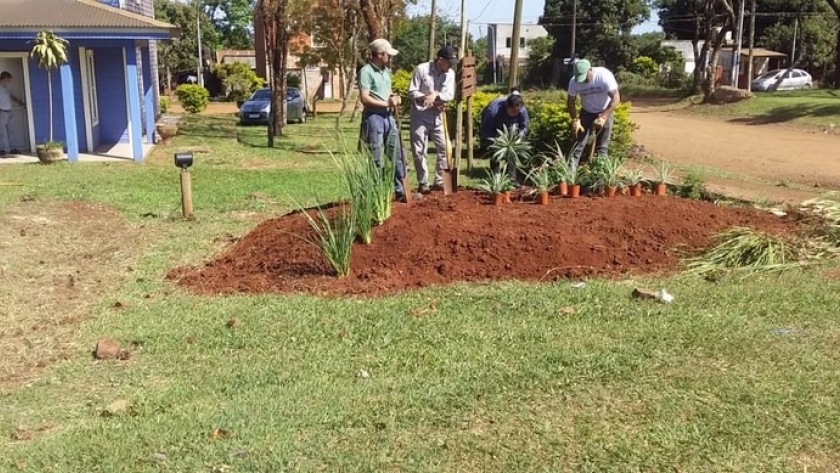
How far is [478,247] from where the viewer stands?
7.05 metres

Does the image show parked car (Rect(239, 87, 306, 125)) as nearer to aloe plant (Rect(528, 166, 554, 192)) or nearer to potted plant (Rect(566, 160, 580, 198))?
aloe plant (Rect(528, 166, 554, 192))

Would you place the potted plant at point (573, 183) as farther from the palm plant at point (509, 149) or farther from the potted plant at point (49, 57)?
the potted plant at point (49, 57)

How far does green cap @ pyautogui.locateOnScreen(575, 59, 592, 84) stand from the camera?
385 inches

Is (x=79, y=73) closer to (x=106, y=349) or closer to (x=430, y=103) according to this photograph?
(x=430, y=103)

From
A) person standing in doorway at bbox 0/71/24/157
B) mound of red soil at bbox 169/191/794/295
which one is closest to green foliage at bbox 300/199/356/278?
mound of red soil at bbox 169/191/794/295

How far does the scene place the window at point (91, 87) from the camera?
18.0m

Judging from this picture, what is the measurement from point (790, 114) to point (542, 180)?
1026 inches

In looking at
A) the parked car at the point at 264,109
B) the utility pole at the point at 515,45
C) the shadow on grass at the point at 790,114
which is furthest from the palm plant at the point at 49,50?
the shadow on grass at the point at 790,114

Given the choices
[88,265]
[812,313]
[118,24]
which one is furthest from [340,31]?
[812,313]

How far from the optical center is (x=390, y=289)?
6500 millimetres

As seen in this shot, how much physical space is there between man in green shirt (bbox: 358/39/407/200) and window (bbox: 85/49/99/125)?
1112 cm

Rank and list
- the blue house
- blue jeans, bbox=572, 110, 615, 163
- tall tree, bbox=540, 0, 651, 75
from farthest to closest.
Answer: tall tree, bbox=540, 0, 651, 75, the blue house, blue jeans, bbox=572, 110, 615, 163

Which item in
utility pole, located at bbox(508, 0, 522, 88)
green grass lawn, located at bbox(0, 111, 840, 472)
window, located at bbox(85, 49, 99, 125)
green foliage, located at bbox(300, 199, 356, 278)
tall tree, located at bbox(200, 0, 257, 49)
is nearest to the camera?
green grass lawn, located at bbox(0, 111, 840, 472)

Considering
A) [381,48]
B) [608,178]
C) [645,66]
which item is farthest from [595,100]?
[645,66]
